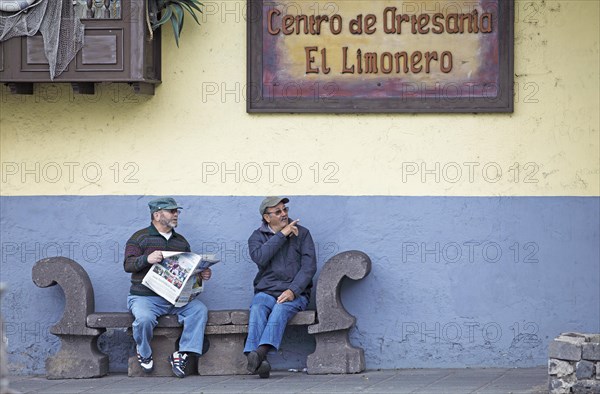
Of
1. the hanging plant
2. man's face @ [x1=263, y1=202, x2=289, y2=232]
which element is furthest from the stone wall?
the hanging plant

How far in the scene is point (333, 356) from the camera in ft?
31.9

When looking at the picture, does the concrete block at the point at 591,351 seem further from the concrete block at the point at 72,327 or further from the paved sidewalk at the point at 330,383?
the concrete block at the point at 72,327

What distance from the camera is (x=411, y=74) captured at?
32.6 feet

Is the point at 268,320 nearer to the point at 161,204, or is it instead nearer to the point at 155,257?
the point at 155,257

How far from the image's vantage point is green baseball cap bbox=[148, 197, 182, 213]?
9.63 m

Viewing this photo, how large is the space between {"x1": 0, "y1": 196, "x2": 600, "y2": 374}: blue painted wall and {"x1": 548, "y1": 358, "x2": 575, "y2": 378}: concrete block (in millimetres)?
1490

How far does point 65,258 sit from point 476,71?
386 cm

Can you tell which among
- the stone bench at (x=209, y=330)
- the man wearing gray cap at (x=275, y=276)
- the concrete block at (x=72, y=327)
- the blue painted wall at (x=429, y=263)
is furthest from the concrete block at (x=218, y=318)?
the concrete block at (x=72, y=327)

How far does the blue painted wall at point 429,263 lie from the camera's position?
9938mm

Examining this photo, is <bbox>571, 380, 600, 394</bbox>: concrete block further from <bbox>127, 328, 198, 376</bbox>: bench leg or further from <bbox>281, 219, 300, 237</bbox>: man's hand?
<bbox>127, 328, 198, 376</bbox>: bench leg

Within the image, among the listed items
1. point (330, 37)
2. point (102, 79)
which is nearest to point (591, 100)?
point (330, 37)

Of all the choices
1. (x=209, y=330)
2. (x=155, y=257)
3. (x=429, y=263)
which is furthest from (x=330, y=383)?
(x=155, y=257)

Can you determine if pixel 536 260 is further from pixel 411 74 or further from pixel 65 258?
pixel 65 258

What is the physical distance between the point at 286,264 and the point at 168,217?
1063mm
